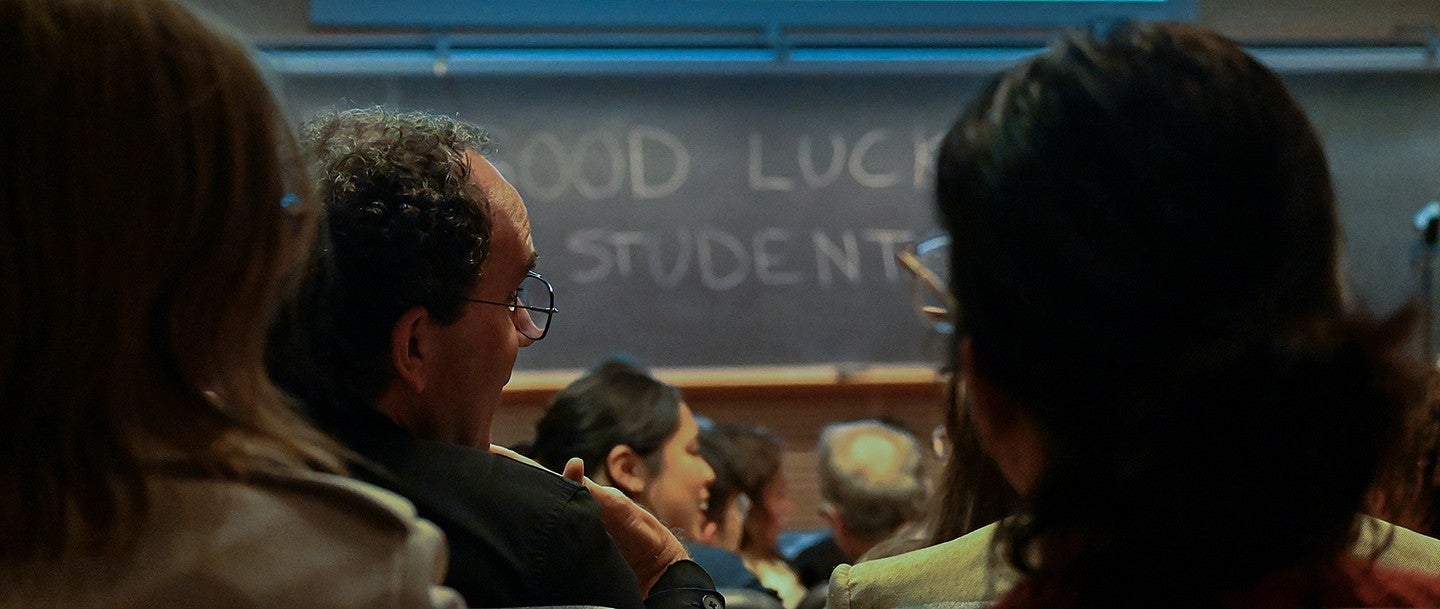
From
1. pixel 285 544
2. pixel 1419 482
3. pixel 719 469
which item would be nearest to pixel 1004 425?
pixel 285 544

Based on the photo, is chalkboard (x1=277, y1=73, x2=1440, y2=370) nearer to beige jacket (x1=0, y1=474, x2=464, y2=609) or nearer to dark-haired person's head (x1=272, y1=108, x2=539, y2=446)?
dark-haired person's head (x1=272, y1=108, x2=539, y2=446)

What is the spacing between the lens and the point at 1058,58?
76 centimetres

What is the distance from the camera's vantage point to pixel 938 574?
4.23ft

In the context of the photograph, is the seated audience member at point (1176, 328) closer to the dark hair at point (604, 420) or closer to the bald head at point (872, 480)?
the dark hair at point (604, 420)

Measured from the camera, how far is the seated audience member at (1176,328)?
709mm

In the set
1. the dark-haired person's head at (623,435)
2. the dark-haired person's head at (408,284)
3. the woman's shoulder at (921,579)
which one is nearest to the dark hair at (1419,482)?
the woman's shoulder at (921,579)

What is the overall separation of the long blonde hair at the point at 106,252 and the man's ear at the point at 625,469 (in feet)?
5.22

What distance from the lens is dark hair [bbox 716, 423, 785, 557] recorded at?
3.12 meters

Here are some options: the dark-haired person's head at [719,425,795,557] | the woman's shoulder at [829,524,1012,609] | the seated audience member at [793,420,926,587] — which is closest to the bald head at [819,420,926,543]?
the seated audience member at [793,420,926,587]

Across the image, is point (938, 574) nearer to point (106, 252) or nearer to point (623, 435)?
point (106, 252)

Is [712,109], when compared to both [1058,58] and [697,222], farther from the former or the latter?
[1058,58]

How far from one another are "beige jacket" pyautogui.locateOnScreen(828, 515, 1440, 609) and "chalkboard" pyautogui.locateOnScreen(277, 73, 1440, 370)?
285cm

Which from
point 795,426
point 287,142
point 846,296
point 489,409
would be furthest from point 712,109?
point 287,142

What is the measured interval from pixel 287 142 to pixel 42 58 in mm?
148
